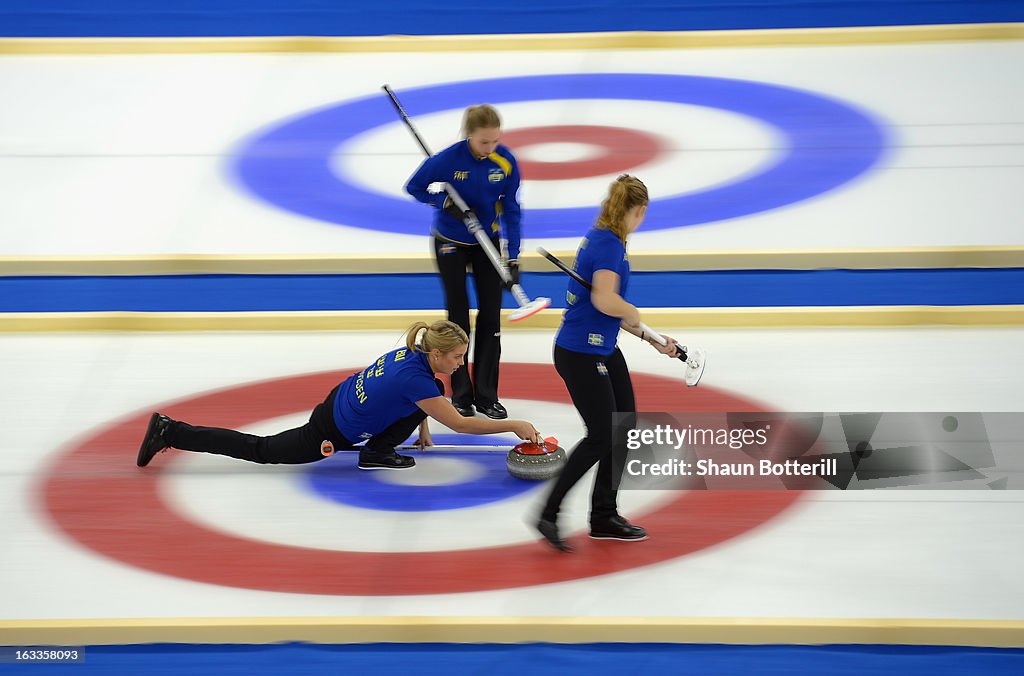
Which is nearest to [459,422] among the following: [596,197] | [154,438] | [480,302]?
[480,302]

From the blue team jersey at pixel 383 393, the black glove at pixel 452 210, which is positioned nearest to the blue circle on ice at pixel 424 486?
the blue team jersey at pixel 383 393

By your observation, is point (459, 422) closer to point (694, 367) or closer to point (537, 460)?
point (537, 460)

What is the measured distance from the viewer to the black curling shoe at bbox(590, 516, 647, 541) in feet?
20.4

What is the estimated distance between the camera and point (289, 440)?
22.9 feet

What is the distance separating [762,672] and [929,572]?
1.08m

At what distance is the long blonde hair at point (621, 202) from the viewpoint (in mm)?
5738

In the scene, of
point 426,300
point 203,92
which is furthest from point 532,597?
point 203,92

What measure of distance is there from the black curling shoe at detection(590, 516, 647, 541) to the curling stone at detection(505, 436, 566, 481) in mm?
640

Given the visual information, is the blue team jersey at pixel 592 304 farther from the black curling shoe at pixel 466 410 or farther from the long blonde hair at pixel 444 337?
the black curling shoe at pixel 466 410

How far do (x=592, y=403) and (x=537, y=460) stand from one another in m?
1.01

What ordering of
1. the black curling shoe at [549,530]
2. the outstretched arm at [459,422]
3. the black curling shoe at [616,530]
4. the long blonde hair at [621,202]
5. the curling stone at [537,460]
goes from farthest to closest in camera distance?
the curling stone at [537,460]
the outstretched arm at [459,422]
the black curling shoe at [616,530]
the black curling shoe at [549,530]
the long blonde hair at [621,202]

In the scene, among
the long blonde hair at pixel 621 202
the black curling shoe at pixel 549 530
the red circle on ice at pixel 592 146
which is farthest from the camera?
the red circle on ice at pixel 592 146

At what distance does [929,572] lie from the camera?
19.4ft

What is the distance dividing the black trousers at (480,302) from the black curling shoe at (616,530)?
154 centimetres
